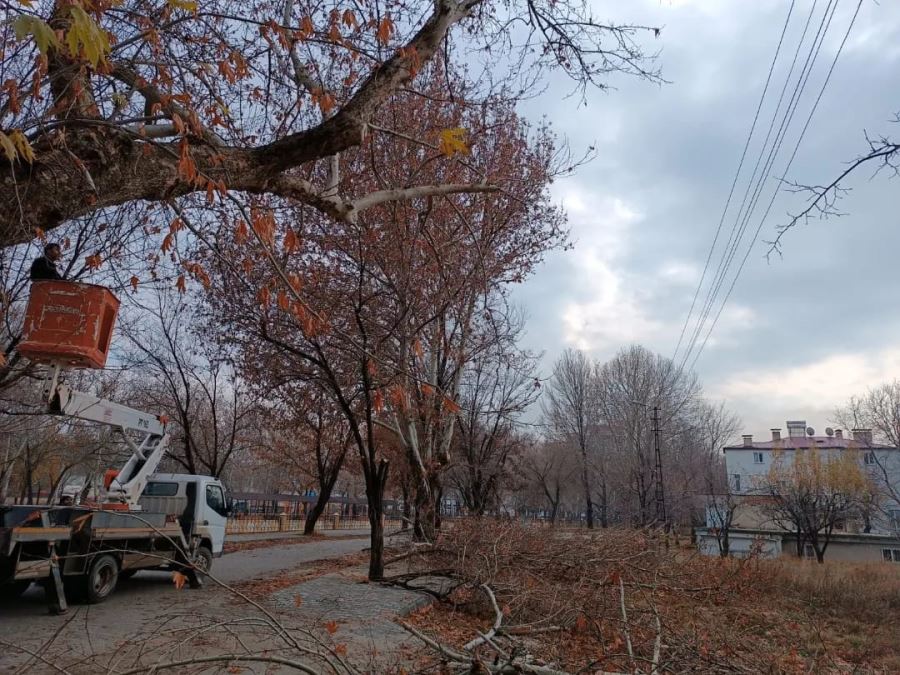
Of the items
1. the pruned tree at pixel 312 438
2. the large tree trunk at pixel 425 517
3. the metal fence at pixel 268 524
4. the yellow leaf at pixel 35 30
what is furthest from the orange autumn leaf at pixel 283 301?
the metal fence at pixel 268 524

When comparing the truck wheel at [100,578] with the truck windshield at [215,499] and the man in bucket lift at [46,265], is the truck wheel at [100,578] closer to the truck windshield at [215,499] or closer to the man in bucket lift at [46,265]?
the truck windshield at [215,499]

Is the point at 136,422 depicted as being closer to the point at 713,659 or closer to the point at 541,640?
the point at 541,640

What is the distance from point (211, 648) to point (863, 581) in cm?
2155

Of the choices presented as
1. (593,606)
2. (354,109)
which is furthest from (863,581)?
(354,109)

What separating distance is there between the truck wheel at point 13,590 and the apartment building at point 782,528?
15588mm

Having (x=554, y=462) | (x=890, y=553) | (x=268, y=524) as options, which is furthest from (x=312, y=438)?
(x=890, y=553)

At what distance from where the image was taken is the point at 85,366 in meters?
5.91

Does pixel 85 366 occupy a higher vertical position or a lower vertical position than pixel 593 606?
higher

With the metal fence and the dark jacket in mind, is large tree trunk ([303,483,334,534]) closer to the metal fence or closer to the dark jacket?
the metal fence

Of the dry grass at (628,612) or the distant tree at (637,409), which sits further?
the distant tree at (637,409)

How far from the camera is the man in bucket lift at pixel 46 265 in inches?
195

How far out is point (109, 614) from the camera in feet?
32.7

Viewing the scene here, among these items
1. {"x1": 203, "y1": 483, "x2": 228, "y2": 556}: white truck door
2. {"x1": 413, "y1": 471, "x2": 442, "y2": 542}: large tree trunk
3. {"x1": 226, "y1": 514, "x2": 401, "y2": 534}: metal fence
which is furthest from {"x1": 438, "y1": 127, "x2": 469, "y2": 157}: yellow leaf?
{"x1": 226, "y1": 514, "x2": 401, "y2": 534}: metal fence

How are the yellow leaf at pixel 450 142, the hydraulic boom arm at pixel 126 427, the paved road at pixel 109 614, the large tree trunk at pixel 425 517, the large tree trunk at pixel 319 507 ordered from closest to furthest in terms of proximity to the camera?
the yellow leaf at pixel 450 142 < the paved road at pixel 109 614 < the hydraulic boom arm at pixel 126 427 < the large tree trunk at pixel 425 517 < the large tree trunk at pixel 319 507
